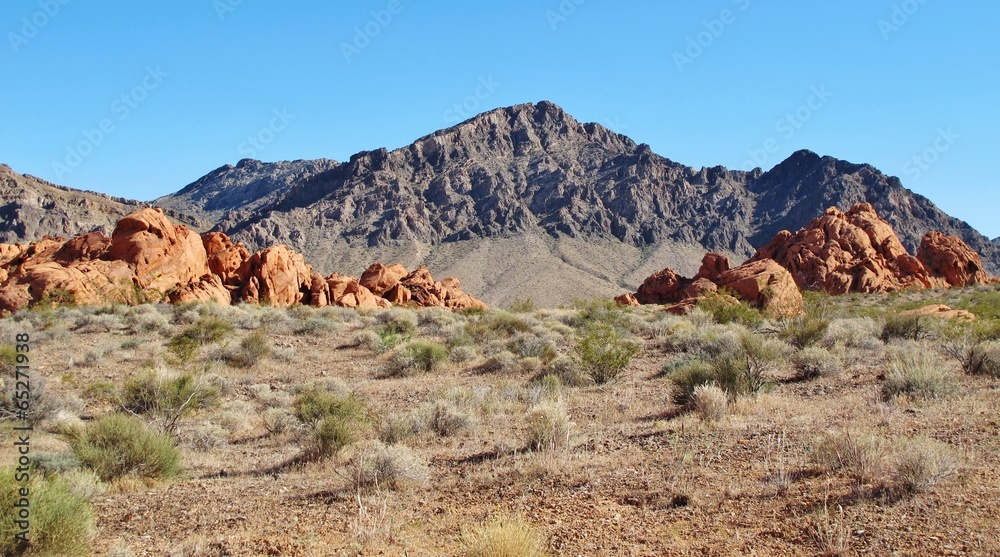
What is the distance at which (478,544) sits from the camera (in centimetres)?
443

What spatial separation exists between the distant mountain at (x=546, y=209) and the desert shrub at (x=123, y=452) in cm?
6257

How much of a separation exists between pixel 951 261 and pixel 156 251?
5680cm

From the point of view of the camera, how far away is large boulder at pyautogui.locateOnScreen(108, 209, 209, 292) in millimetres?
33812

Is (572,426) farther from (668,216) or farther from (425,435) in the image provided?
(668,216)

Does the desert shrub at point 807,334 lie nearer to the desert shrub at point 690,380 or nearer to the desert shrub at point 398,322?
the desert shrub at point 690,380

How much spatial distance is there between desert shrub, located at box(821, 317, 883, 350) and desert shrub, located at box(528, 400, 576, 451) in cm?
1039

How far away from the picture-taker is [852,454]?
5902mm

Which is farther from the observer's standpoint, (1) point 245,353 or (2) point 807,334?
(1) point 245,353

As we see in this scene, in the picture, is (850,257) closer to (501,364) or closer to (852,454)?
(501,364)

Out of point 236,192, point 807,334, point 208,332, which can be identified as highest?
point 236,192

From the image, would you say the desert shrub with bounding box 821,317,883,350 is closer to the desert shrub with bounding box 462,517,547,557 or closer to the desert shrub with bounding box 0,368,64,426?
the desert shrub with bounding box 462,517,547,557

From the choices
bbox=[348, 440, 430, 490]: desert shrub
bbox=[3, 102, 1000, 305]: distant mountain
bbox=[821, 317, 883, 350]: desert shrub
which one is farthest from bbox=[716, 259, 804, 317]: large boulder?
bbox=[3, 102, 1000, 305]: distant mountain

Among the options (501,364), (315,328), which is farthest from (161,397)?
(315,328)

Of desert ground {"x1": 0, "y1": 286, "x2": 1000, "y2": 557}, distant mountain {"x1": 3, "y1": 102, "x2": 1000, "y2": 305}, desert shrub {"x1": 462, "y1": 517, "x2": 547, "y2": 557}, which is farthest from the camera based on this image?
distant mountain {"x1": 3, "y1": 102, "x2": 1000, "y2": 305}
